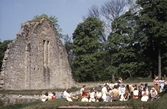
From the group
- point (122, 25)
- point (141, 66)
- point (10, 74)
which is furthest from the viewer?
point (122, 25)

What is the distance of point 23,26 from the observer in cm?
3145

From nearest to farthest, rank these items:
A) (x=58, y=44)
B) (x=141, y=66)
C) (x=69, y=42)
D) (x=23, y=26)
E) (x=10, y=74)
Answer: (x=10, y=74), (x=23, y=26), (x=58, y=44), (x=141, y=66), (x=69, y=42)

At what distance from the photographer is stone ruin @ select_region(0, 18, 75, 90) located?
28.9 m

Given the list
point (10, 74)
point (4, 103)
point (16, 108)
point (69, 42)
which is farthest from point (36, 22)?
point (69, 42)

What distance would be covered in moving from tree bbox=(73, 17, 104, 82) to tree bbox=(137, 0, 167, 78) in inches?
454

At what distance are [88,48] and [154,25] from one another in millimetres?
15640

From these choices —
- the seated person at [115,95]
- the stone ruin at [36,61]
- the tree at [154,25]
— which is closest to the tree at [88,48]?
the tree at [154,25]

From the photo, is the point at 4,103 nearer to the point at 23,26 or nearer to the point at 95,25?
the point at 23,26

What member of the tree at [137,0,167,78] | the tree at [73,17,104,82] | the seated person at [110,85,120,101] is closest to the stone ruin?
the tree at [137,0,167,78]

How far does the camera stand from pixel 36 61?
3241 centimetres

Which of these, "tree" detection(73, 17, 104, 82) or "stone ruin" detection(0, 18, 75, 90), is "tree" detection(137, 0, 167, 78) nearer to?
"tree" detection(73, 17, 104, 82)

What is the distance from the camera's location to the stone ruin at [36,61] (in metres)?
28.9

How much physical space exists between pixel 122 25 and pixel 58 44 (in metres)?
14.8

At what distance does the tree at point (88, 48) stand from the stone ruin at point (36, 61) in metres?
16.0
